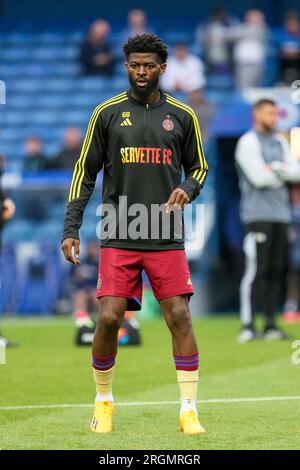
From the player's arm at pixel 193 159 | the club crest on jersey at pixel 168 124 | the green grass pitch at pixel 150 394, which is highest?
the club crest on jersey at pixel 168 124

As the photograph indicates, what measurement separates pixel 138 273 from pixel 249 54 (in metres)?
13.4

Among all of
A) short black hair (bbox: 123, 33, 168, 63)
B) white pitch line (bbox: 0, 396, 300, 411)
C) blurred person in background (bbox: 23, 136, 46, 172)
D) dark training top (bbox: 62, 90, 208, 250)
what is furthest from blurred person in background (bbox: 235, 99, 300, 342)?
blurred person in background (bbox: 23, 136, 46, 172)

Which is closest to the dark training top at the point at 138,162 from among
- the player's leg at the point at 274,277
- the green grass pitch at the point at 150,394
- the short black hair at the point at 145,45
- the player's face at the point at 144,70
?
the player's face at the point at 144,70

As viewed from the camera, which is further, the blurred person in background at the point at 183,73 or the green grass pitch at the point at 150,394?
the blurred person in background at the point at 183,73

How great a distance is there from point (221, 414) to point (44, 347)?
4.99 metres

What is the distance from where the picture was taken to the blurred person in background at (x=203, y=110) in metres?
17.3

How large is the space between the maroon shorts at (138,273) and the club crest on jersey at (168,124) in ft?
2.43

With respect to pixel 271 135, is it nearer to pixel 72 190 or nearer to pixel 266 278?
pixel 266 278

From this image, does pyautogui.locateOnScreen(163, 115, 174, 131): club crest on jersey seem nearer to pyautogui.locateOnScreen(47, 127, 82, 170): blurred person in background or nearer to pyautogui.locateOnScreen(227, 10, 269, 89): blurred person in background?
pyautogui.locateOnScreen(47, 127, 82, 170): blurred person in background

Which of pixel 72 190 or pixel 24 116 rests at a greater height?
pixel 24 116

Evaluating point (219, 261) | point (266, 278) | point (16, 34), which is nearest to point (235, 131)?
point (219, 261)

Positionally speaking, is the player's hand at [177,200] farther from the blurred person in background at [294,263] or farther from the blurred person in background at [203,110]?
the blurred person in background at [203,110]

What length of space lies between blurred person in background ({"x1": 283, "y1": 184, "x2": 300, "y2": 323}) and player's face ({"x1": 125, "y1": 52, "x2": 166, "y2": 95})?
9994 mm

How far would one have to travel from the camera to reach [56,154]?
18.9 m
